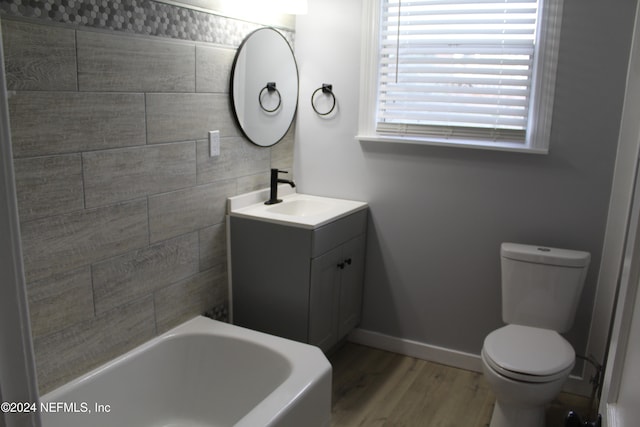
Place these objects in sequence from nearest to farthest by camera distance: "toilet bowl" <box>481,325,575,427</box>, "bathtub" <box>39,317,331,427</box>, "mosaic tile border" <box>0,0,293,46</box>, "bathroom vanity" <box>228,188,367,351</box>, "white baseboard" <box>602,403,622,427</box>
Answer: "white baseboard" <box>602,403,622,427</box>, "mosaic tile border" <box>0,0,293,46</box>, "bathtub" <box>39,317,331,427</box>, "toilet bowl" <box>481,325,575,427</box>, "bathroom vanity" <box>228,188,367,351</box>

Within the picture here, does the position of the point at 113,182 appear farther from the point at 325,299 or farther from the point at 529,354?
the point at 529,354

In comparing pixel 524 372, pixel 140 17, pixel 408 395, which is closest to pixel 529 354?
pixel 524 372

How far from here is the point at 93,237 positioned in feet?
6.91

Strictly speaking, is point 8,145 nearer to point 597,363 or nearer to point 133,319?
point 133,319

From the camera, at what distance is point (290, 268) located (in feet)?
8.99

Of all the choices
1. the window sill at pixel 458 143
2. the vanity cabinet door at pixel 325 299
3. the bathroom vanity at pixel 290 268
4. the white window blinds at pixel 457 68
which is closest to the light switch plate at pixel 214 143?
the bathroom vanity at pixel 290 268

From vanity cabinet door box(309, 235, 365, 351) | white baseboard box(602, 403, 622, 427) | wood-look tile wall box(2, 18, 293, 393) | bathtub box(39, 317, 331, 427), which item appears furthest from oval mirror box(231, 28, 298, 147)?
white baseboard box(602, 403, 622, 427)

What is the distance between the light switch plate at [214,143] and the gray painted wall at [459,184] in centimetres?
74

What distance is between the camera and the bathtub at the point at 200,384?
2.06m

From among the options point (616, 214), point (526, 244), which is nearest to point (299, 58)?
point (526, 244)

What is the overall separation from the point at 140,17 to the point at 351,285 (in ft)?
5.82

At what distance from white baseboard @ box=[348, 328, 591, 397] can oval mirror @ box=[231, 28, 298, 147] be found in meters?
1.31

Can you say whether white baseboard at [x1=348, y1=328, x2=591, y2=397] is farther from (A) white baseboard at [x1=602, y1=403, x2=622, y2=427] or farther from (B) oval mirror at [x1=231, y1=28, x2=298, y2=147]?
(A) white baseboard at [x1=602, y1=403, x2=622, y2=427]

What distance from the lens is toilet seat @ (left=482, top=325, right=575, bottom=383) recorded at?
A: 7.49 feet
